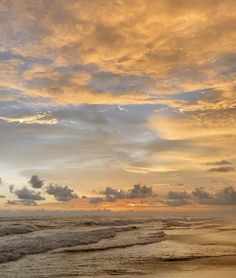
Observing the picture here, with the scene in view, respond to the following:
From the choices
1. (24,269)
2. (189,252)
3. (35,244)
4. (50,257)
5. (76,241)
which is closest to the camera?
(24,269)

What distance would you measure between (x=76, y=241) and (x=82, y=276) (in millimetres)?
19956

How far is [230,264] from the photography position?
22.6 m

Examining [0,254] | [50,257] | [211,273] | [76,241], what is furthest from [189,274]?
[76,241]

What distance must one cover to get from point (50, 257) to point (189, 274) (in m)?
10.5

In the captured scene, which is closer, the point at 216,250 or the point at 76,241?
the point at 216,250

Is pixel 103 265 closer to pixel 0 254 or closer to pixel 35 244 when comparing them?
pixel 0 254

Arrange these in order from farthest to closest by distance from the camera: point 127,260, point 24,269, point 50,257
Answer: point 50,257 → point 127,260 → point 24,269

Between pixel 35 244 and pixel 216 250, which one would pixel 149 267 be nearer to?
pixel 216 250

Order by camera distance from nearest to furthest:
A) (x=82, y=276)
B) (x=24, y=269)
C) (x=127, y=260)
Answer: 1. (x=82, y=276)
2. (x=24, y=269)
3. (x=127, y=260)

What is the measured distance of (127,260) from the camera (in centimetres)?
2436

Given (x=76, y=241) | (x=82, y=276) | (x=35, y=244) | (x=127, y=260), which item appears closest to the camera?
(x=82, y=276)

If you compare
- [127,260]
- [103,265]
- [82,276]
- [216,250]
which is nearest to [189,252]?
[216,250]

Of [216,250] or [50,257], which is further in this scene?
[216,250]

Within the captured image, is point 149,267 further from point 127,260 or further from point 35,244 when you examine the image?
point 35,244
